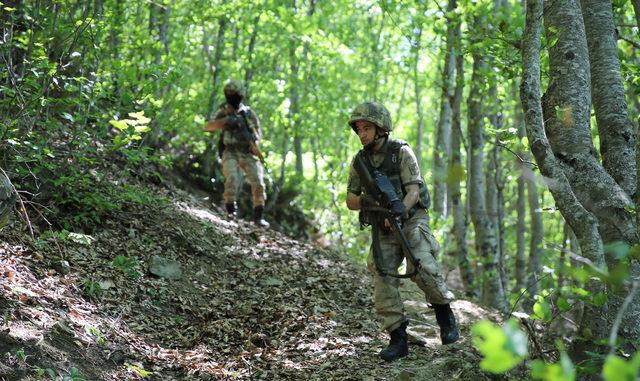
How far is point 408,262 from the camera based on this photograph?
566cm

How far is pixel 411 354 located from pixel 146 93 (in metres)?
4.15

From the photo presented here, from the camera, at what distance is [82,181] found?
720cm

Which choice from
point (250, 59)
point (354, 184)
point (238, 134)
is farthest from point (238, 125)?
point (354, 184)

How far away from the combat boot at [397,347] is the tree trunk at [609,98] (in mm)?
2288

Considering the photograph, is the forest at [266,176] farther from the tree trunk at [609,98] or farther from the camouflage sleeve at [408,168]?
the camouflage sleeve at [408,168]

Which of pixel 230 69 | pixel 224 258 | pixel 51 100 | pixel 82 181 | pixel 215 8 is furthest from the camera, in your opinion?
pixel 230 69

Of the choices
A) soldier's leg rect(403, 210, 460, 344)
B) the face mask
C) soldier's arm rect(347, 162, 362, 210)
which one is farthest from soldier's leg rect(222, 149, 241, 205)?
soldier's leg rect(403, 210, 460, 344)

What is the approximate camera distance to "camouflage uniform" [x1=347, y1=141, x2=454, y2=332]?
5.66 m

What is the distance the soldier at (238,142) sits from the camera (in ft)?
35.7

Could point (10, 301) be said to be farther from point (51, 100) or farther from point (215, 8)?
point (215, 8)

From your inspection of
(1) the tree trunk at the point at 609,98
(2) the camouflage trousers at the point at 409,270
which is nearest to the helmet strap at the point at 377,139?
(2) the camouflage trousers at the point at 409,270

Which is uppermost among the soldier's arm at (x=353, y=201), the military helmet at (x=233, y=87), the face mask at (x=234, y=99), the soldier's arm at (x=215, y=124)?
the military helmet at (x=233, y=87)

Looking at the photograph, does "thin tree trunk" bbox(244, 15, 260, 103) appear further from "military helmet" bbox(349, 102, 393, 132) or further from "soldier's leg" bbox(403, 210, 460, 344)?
"soldier's leg" bbox(403, 210, 460, 344)

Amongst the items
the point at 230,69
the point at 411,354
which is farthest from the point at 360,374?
the point at 230,69
